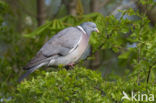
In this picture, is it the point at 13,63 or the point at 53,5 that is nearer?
the point at 13,63

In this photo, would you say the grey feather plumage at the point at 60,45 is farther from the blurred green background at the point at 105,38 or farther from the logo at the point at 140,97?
the logo at the point at 140,97

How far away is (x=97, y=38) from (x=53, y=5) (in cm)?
407

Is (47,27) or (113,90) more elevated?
(47,27)

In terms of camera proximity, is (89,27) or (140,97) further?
(89,27)

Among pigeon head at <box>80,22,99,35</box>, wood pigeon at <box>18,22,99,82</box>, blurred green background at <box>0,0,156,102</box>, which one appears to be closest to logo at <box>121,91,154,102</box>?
blurred green background at <box>0,0,156,102</box>

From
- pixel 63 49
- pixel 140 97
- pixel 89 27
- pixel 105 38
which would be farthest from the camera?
pixel 89 27

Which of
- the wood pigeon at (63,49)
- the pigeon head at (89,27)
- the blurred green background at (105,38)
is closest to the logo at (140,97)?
the blurred green background at (105,38)

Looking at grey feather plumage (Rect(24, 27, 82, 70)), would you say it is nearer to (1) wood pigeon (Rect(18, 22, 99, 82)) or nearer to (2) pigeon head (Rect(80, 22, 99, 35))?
(1) wood pigeon (Rect(18, 22, 99, 82))

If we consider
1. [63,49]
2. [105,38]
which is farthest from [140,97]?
[63,49]

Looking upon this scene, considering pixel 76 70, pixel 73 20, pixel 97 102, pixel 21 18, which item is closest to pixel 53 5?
pixel 21 18

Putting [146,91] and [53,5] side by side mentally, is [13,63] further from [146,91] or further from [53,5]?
[53,5]

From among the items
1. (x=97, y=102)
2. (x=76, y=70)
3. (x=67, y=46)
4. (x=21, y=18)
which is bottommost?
(x=97, y=102)

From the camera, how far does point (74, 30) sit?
3389mm

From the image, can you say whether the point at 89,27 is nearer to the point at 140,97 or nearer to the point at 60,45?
the point at 60,45
